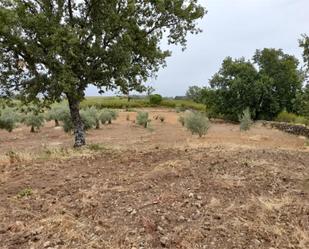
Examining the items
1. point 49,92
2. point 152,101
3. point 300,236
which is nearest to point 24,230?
point 300,236

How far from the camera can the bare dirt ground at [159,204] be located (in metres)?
5.58

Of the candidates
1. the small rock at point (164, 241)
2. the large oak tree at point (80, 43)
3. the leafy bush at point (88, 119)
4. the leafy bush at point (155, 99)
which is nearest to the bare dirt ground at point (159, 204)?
the small rock at point (164, 241)

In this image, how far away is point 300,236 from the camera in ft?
18.7

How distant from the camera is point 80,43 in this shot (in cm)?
1277

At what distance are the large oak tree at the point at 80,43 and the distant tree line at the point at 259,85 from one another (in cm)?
3545

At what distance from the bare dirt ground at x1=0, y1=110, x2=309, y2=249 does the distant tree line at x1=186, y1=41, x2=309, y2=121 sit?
1562 inches

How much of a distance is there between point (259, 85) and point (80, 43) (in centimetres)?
3749

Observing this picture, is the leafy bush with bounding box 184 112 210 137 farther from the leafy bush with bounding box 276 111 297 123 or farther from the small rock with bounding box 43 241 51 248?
the leafy bush with bounding box 276 111 297 123

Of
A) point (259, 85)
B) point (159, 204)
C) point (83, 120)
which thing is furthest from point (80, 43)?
point (259, 85)

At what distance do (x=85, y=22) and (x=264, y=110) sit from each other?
133ft

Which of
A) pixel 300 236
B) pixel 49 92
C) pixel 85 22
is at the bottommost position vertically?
pixel 300 236

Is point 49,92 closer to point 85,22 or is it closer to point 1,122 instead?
point 85,22

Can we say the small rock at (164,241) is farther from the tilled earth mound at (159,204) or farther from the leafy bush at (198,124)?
the leafy bush at (198,124)

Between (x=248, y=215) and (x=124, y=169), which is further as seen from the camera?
(x=124, y=169)
